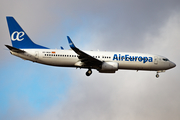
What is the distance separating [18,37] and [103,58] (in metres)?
13.5

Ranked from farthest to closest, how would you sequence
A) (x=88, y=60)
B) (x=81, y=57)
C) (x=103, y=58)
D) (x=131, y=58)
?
(x=131, y=58) < (x=103, y=58) < (x=88, y=60) < (x=81, y=57)

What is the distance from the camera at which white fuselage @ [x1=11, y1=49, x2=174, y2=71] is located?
140 ft

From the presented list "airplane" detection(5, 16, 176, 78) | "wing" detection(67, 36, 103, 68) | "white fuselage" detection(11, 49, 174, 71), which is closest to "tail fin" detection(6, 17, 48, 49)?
"airplane" detection(5, 16, 176, 78)

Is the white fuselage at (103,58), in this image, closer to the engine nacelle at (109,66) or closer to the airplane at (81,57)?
the airplane at (81,57)

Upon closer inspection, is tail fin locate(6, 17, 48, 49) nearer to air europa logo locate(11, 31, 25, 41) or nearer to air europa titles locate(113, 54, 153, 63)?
air europa logo locate(11, 31, 25, 41)

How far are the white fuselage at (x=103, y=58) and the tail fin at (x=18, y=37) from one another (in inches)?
61.5

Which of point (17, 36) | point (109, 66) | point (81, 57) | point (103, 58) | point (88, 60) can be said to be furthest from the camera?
point (17, 36)

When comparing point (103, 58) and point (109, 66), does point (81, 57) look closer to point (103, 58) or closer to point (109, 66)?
point (103, 58)

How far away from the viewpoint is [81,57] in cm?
4219

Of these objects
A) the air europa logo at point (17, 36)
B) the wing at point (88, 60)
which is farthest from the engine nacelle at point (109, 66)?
the air europa logo at point (17, 36)

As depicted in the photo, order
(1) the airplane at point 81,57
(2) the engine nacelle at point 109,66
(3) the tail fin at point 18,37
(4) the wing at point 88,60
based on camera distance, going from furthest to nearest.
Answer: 1. (3) the tail fin at point 18,37
2. (2) the engine nacelle at point 109,66
3. (1) the airplane at point 81,57
4. (4) the wing at point 88,60

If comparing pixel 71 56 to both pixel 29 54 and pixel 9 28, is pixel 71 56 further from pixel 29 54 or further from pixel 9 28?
pixel 9 28

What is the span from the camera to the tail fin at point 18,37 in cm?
4422

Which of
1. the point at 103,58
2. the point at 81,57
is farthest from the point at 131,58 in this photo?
the point at 81,57
